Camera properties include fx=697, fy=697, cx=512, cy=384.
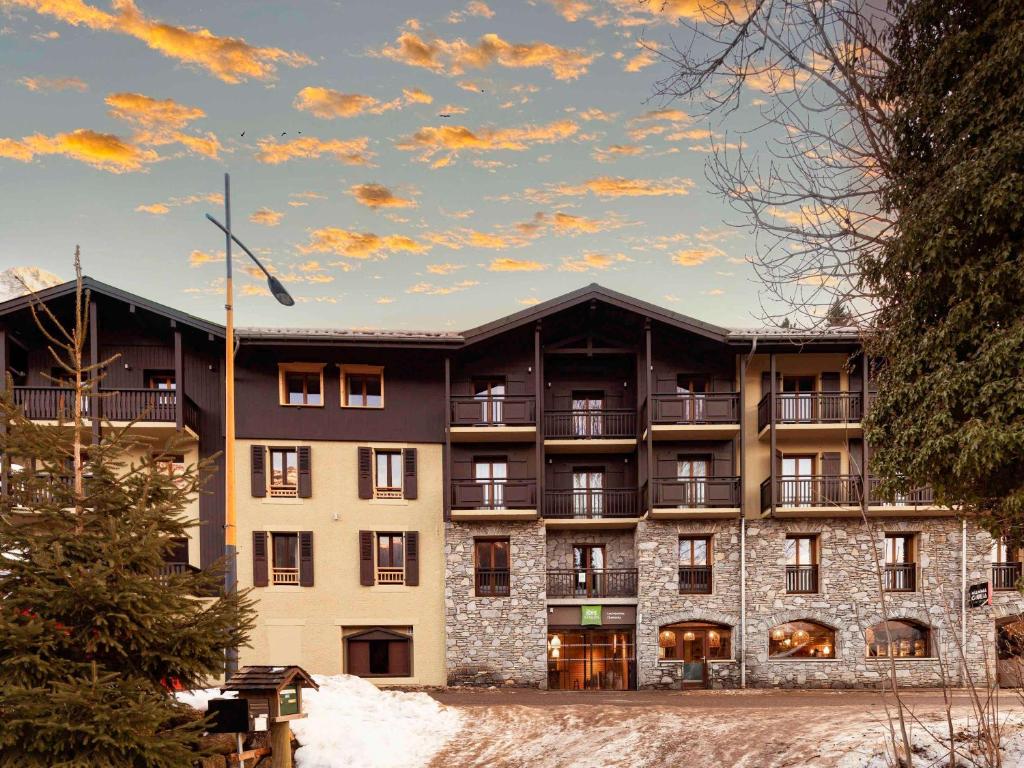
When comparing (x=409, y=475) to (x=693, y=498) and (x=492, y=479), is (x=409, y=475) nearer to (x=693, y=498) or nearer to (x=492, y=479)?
(x=492, y=479)

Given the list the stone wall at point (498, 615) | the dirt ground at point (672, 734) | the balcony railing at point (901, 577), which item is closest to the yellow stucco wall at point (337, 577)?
the stone wall at point (498, 615)

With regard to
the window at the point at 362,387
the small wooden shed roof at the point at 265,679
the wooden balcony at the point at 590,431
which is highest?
the window at the point at 362,387

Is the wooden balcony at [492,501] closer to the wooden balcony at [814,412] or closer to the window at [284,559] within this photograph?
the window at [284,559]

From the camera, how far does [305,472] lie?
23062 millimetres

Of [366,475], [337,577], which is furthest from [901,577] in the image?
[337,577]

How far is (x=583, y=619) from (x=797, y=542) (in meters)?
7.60

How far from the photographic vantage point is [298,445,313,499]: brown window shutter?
23.0 m

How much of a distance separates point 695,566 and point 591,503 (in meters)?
3.97

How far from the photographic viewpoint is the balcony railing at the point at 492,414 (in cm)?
2336

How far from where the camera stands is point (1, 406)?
339 inches

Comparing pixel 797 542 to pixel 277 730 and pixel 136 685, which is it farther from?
pixel 136 685

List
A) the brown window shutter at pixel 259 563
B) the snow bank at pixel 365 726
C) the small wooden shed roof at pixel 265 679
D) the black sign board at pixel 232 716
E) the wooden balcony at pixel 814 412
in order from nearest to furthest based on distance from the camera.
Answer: the black sign board at pixel 232 716 → the small wooden shed roof at pixel 265 679 → the snow bank at pixel 365 726 → the brown window shutter at pixel 259 563 → the wooden balcony at pixel 814 412

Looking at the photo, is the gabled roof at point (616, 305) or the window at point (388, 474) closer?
the gabled roof at point (616, 305)

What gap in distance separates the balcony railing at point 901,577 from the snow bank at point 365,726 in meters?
15.0
